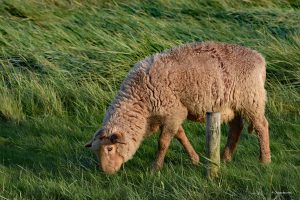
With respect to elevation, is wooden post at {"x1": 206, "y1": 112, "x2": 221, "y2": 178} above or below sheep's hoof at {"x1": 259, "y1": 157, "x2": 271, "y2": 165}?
above

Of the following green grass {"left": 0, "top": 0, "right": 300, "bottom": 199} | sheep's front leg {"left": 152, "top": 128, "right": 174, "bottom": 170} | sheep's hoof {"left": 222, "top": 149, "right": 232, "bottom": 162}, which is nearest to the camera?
green grass {"left": 0, "top": 0, "right": 300, "bottom": 199}

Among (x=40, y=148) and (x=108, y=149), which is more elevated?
(x=108, y=149)

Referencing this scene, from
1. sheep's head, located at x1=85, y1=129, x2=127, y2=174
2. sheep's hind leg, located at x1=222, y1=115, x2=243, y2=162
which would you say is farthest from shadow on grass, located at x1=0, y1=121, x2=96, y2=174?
sheep's hind leg, located at x1=222, y1=115, x2=243, y2=162

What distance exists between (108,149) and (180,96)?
90 cm

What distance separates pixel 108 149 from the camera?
261 inches

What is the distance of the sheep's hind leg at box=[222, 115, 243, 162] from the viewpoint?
7171mm

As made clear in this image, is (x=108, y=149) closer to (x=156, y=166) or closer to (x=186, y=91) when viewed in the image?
(x=156, y=166)

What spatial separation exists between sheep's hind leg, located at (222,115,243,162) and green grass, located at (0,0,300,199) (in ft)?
0.37

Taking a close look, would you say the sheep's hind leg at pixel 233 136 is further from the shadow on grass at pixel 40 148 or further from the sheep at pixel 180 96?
Answer: the shadow on grass at pixel 40 148

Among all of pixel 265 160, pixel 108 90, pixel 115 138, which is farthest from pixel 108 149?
pixel 108 90

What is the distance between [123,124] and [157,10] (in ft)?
24.8

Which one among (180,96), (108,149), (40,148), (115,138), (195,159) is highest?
(180,96)

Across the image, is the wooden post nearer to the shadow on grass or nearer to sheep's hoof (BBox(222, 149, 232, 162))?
sheep's hoof (BBox(222, 149, 232, 162))

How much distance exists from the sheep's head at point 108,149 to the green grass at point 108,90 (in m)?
0.09
